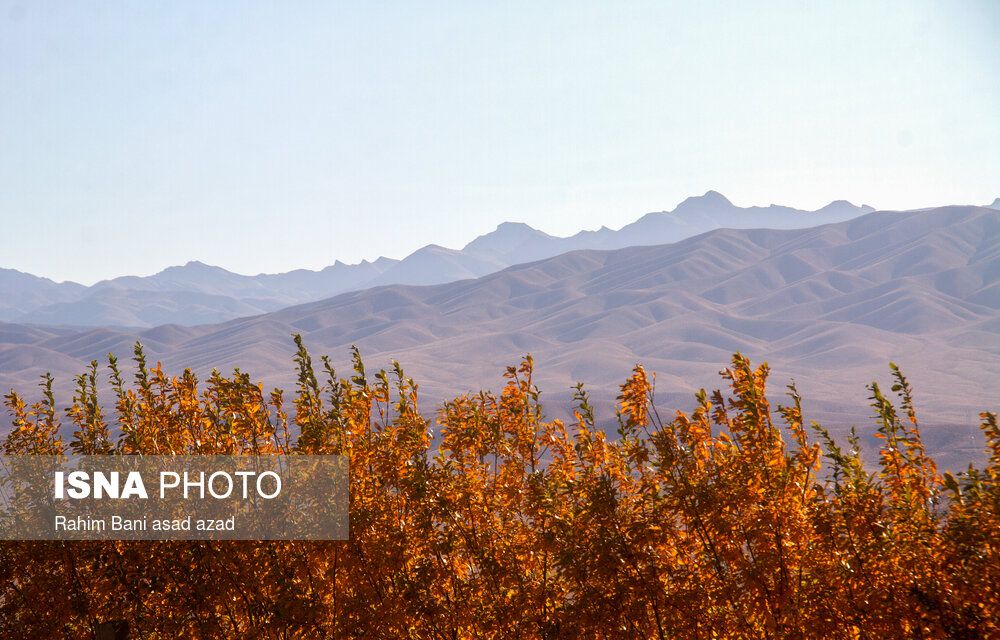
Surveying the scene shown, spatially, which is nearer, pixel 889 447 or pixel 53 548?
pixel 889 447

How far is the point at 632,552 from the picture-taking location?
5.06 metres

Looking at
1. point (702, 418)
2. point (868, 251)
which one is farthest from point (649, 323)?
point (702, 418)

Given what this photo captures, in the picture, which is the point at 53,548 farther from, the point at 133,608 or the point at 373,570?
the point at 373,570

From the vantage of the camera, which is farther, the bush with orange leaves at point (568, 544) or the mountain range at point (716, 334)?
the mountain range at point (716, 334)

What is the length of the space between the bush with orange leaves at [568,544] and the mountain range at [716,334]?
51671 millimetres

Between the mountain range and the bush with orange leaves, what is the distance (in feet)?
170

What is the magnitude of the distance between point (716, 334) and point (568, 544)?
13187 cm

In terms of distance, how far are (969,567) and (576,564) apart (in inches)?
94.3

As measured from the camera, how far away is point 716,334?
131 metres

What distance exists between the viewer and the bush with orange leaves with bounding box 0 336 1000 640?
180 inches

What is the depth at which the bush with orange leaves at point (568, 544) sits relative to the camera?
4574 mm

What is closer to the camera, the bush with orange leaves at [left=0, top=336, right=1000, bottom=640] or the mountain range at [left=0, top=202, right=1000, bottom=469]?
the bush with orange leaves at [left=0, top=336, right=1000, bottom=640]

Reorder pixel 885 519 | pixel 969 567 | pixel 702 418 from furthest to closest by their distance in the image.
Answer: pixel 702 418 → pixel 885 519 → pixel 969 567

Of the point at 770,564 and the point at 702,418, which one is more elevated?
the point at 702,418
